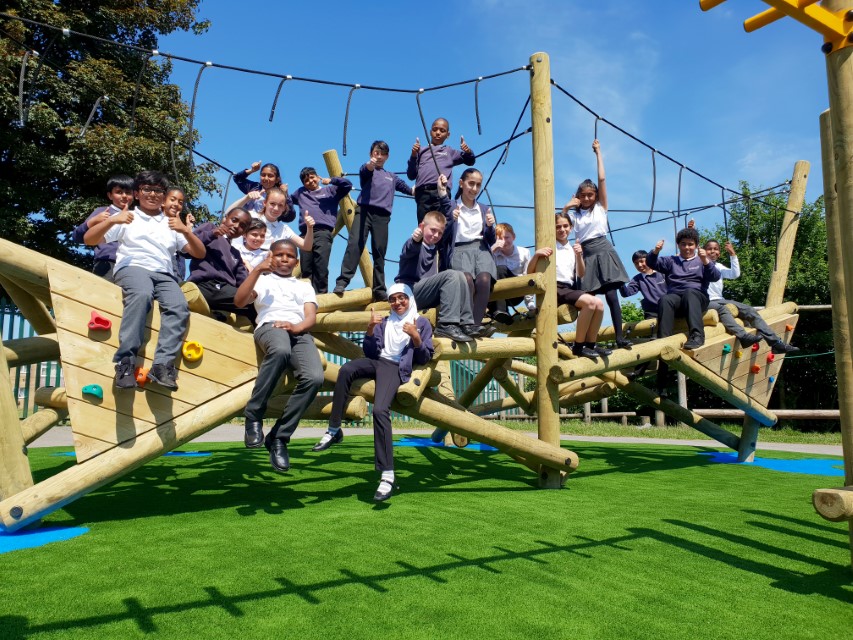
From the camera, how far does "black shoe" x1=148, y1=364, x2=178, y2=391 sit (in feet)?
13.5

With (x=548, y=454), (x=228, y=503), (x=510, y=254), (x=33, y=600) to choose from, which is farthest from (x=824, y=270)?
(x=33, y=600)

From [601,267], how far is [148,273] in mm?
4319

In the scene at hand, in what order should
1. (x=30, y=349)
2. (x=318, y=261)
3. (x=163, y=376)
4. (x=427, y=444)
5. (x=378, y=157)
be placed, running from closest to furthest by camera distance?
(x=163, y=376) → (x=30, y=349) → (x=378, y=157) → (x=318, y=261) → (x=427, y=444)

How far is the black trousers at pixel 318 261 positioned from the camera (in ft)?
23.5

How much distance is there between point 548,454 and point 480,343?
1.23 m

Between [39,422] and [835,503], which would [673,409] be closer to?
[835,503]

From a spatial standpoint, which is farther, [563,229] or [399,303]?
[563,229]

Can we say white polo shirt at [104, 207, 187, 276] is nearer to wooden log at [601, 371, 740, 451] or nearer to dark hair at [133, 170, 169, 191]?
dark hair at [133, 170, 169, 191]

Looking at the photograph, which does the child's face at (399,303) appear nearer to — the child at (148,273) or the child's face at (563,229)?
the child at (148,273)

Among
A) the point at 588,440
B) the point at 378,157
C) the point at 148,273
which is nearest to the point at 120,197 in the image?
the point at 148,273

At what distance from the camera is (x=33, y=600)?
2.73 m

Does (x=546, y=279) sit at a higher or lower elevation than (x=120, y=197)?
lower

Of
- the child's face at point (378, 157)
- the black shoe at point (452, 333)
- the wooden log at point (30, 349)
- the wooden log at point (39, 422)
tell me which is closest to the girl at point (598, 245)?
the black shoe at point (452, 333)

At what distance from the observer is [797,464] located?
8.43m
